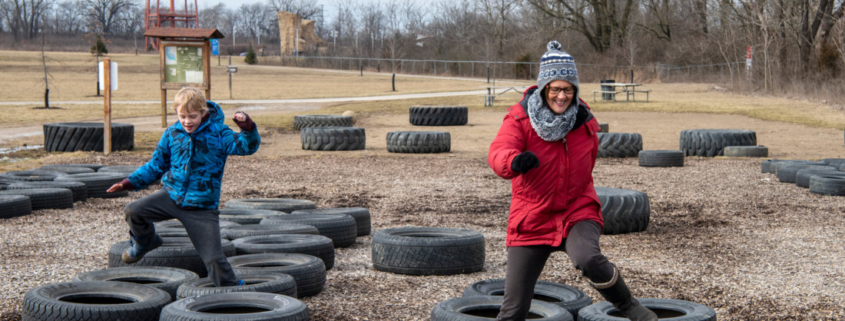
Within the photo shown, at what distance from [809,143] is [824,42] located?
2235 cm

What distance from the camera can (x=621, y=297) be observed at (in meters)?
4.03

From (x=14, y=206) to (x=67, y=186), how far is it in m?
1.15

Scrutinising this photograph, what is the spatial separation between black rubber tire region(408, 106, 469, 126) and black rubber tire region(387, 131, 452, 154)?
291 inches

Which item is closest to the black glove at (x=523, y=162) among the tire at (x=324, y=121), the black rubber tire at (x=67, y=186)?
the black rubber tire at (x=67, y=186)

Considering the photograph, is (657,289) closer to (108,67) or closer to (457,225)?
(457,225)

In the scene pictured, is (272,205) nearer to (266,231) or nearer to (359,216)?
(359,216)

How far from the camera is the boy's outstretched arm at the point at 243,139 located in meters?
4.79

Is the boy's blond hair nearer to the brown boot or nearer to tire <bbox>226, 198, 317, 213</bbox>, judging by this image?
the brown boot

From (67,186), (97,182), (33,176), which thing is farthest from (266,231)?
(33,176)

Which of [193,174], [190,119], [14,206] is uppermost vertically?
[190,119]

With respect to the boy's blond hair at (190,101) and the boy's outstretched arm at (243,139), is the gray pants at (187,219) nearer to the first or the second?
the boy's outstretched arm at (243,139)

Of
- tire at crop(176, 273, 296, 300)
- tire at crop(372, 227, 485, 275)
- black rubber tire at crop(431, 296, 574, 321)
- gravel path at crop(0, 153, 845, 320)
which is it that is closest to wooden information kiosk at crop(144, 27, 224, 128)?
gravel path at crop(0, 153, 845, 320)

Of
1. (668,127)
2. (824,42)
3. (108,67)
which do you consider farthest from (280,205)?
(824,42)

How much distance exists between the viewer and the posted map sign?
20.3 meters
